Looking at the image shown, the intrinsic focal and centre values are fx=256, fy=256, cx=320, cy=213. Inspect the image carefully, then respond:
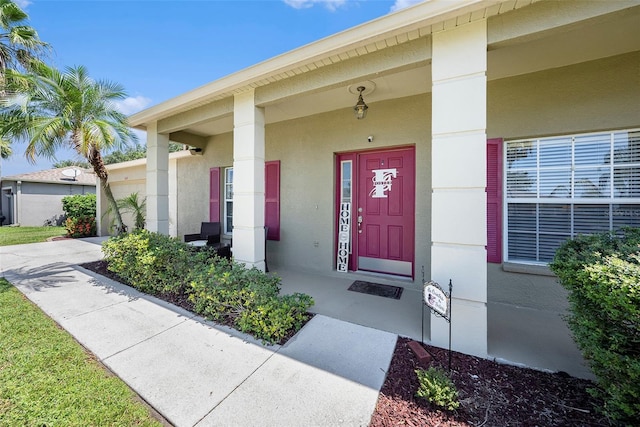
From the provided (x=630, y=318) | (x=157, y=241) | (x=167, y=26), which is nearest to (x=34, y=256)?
(x=157, y=241)

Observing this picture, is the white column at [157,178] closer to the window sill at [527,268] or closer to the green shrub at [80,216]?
the window sill at [527,268]

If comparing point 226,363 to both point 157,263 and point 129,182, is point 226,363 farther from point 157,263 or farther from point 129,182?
point 129,182

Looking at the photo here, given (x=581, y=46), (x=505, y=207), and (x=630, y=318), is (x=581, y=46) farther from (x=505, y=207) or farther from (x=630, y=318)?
(x=630, y=318)

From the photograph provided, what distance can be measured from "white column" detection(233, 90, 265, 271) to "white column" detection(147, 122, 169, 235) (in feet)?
7.95

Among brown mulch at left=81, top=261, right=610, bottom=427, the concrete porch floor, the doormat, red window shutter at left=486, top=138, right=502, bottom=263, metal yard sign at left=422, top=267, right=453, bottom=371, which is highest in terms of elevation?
red window shutter at left=486, top=138, right=502, bottom=263

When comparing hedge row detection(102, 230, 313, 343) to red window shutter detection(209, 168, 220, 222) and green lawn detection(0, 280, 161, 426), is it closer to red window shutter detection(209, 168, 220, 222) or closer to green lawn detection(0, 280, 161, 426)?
green lawn detection(0, 280, 161, 426)

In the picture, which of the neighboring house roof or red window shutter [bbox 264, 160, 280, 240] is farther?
the neighboring house roof

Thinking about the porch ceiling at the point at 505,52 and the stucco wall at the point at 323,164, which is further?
the stucco wall at the point at 323,164

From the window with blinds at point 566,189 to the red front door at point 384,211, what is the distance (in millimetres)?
1402

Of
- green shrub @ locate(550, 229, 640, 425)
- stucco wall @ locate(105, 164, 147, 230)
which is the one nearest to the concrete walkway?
green shrub @ locate(550, 229, 640, 425)

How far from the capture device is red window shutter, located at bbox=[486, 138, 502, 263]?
3666 millimetres

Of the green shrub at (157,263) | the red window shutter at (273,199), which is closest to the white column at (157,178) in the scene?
the green shrub at (157,263)

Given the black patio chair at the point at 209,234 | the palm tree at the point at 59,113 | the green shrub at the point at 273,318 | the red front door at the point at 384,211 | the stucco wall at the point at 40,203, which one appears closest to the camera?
the green shrub at the point at 273,318

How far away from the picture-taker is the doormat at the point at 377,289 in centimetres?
400
